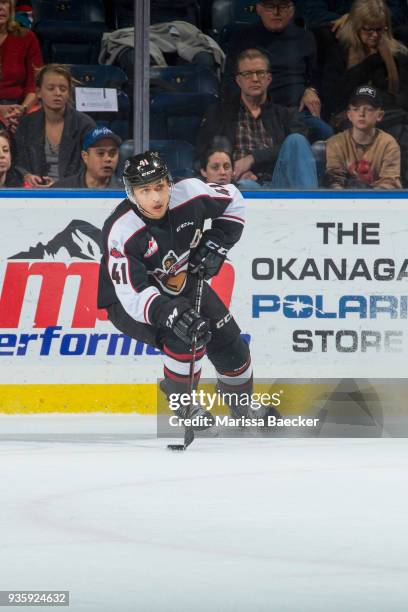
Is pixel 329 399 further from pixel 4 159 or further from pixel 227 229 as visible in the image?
pixel 4 159

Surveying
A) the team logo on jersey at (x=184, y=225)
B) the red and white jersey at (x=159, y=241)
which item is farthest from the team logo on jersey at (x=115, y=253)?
the team logo on jersey at (x=184, y=225)

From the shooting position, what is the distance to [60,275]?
6309 mm

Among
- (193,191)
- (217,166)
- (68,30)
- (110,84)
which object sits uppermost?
(68,30)

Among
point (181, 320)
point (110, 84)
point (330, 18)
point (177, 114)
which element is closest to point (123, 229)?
point (181, 320)

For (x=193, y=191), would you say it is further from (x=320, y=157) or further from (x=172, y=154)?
(x=320, y=157)

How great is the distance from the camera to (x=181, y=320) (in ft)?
19.6

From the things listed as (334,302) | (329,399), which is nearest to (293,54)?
(334,302)

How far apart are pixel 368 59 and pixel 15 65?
5.69 feet

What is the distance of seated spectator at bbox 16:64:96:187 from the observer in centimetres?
636

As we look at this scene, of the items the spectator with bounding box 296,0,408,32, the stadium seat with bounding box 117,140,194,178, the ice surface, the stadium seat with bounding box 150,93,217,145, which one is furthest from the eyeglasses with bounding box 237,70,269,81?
the ice surface

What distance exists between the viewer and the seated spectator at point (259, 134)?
6.41 meters

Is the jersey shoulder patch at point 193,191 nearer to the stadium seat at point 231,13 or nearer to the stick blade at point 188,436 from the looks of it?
the stick blade at point 188,436

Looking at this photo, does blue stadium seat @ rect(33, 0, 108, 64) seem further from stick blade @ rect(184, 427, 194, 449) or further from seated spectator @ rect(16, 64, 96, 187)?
stick blade @ rect(184, 427, 194, 449)

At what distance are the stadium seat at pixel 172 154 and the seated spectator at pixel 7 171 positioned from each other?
1.56ft
